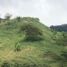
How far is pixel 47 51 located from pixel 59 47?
4.23m

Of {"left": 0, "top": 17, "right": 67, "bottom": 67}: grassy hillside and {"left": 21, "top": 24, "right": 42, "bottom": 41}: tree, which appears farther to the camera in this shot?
{"left": 21, "top": 24, "right": 42, "bottom": 41}: tree

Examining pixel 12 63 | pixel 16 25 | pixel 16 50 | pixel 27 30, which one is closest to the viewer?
pixel 12 63

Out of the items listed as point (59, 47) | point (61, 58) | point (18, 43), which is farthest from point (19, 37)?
point (61, 58)

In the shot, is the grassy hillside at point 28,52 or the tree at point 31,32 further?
the tree at point 31,32

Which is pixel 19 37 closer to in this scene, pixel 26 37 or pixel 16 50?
pixel 26 37

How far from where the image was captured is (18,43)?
55.0m

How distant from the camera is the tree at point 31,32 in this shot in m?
58.6

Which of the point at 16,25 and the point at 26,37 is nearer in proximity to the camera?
the point at 26,37

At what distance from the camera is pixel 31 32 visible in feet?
A: 201

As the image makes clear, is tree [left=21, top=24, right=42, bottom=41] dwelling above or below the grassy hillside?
above

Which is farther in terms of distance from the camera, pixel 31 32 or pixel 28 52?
pixel 31 32

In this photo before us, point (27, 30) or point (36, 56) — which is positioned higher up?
point (27, 30)

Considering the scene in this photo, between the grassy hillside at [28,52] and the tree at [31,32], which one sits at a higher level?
the tree at [31,32]

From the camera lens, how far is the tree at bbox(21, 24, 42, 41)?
5858 centimetres
